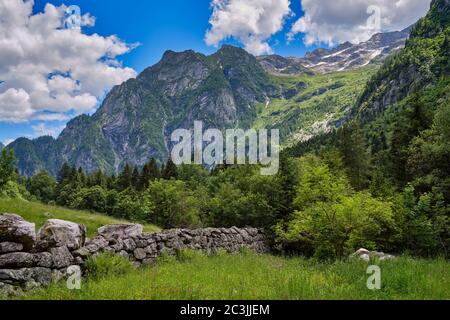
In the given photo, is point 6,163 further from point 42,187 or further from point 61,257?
point 42,187

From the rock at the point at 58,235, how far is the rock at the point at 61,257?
0.15 m

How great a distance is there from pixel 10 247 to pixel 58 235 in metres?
1.24

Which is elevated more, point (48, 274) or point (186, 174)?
point (186, 174)

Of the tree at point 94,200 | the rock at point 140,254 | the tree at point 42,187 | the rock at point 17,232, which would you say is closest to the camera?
the rock at point 17,232

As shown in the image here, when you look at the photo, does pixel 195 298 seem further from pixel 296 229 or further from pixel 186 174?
pixel 186 174

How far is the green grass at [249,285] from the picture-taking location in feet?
28.4

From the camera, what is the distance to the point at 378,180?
3656 centimetres

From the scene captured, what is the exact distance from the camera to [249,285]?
9.94m

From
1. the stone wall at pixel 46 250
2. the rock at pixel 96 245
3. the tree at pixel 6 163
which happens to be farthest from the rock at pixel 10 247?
the tree at pixel 6 163

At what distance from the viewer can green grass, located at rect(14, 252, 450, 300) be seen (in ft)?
28.4

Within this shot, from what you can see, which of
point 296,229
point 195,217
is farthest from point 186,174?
point 296,229

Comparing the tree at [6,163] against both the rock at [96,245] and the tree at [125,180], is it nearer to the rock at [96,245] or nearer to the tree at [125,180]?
the rock at [96,245]
